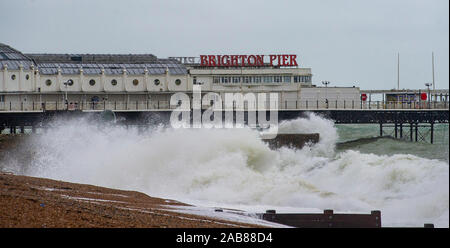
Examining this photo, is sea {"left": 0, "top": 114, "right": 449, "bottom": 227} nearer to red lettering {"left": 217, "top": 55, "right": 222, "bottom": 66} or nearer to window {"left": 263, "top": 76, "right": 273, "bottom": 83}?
window {"left": 263, "top": 76, "right": 273, "bottom": 83}

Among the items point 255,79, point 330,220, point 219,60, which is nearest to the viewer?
point 330,220

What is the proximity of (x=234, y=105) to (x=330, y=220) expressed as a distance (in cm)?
5621

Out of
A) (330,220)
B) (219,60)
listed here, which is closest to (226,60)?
(219,60)

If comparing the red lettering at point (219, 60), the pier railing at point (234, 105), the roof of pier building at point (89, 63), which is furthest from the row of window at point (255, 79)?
the pier railing at point (234, 105)

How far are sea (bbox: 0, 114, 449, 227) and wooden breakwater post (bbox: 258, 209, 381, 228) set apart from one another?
178 cm

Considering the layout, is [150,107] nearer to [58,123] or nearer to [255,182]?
[58,123]

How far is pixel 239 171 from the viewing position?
1822 inches

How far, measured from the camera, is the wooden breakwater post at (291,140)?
63.8 metres

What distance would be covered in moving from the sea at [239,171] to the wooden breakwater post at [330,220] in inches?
70.0

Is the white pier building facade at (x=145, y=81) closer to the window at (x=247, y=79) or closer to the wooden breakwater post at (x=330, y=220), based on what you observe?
the window at (x=247, y=79)

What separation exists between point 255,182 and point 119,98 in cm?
4908

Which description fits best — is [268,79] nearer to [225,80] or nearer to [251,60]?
[251,60]
